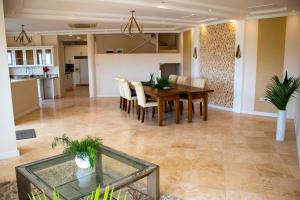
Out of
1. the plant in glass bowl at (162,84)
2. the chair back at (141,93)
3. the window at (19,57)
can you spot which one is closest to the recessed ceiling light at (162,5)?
the chair back at (141,93)

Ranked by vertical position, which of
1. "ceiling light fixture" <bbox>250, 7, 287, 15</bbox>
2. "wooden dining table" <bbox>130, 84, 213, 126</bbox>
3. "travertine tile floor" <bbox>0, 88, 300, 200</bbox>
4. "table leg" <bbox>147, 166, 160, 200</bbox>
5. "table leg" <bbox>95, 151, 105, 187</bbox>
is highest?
"ceiling light fixture" <bbox>250, 7, 287, 15</bbox>

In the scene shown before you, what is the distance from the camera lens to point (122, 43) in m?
11.0

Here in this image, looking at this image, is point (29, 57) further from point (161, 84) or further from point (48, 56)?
point (161, 84)

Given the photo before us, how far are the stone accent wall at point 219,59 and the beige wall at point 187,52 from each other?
32.4 inches

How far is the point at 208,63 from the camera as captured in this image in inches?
308

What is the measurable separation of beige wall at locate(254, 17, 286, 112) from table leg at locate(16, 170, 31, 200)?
575 centimetres

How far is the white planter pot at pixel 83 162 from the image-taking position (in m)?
2.55

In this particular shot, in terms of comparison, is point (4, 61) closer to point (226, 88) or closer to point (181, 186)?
point (181, 186)

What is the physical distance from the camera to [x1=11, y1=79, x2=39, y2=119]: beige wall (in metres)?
6.55

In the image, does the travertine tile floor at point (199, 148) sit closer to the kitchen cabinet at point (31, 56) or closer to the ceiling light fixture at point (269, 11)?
the ceiling light fixture at point (269, 11)

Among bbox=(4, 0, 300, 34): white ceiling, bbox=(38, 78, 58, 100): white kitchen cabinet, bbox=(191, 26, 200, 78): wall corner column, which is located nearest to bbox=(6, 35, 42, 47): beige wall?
bbox=(38, 78, 58, 100): white kitchen cabinet

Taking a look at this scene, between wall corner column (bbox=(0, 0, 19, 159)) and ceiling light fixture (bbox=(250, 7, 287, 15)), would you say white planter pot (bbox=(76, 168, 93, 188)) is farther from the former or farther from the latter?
ceiling light fixture (bbox=(250, 7, 287, 15))

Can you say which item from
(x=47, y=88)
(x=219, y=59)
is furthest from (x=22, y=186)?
(x=47, y=88)

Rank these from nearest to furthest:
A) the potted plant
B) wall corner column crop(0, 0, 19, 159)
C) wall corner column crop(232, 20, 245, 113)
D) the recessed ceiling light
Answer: wall corner column crop(0, 0, 19, 159) → the potted plant → the recessed ceiling light → wall corner column crop(232, 20, 245, 113)
